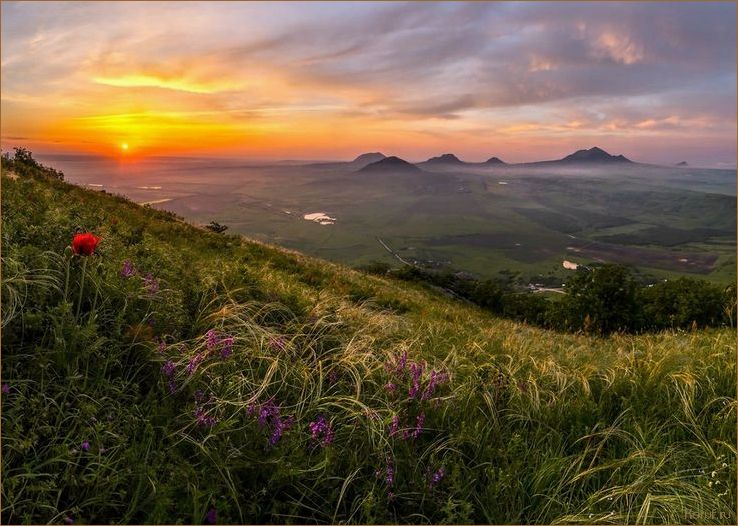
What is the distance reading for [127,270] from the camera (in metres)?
5.23

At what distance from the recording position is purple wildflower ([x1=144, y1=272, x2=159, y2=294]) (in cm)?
511

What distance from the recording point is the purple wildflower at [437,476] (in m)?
3.56

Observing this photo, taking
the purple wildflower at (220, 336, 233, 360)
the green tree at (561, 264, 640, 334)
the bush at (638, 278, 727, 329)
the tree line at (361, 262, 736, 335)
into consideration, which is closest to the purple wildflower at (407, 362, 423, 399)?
the purple wildflower at (220, 336, 233, 360)

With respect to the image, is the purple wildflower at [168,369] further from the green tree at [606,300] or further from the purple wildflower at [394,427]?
the green tree at [606,300]

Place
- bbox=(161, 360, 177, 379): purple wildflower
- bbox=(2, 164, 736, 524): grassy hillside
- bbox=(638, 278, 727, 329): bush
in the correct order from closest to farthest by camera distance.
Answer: bbox=(2, 164, 736, 524): grassy hillside, bbox=(161, 360, 177, 379): purple wildflower, bbox=(638, 278, 727, 329): bush

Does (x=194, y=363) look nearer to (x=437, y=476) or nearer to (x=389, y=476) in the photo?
(x=389, y=476)

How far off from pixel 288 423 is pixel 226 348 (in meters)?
1.26

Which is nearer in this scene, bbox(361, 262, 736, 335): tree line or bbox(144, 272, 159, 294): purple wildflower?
bbox(144, 272, 159, 294): purple wildflower

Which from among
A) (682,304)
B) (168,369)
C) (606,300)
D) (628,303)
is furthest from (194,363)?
(682,304)

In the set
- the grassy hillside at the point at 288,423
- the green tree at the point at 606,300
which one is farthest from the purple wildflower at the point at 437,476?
the green tree at the point at 606,300

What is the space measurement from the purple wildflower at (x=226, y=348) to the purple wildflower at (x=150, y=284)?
1.01m

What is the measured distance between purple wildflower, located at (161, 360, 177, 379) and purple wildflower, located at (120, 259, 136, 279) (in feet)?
4.64

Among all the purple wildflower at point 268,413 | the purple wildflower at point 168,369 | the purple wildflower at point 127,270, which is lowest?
the purple wildflower at point 268,413

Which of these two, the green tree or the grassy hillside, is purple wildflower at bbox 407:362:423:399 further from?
the green tree
